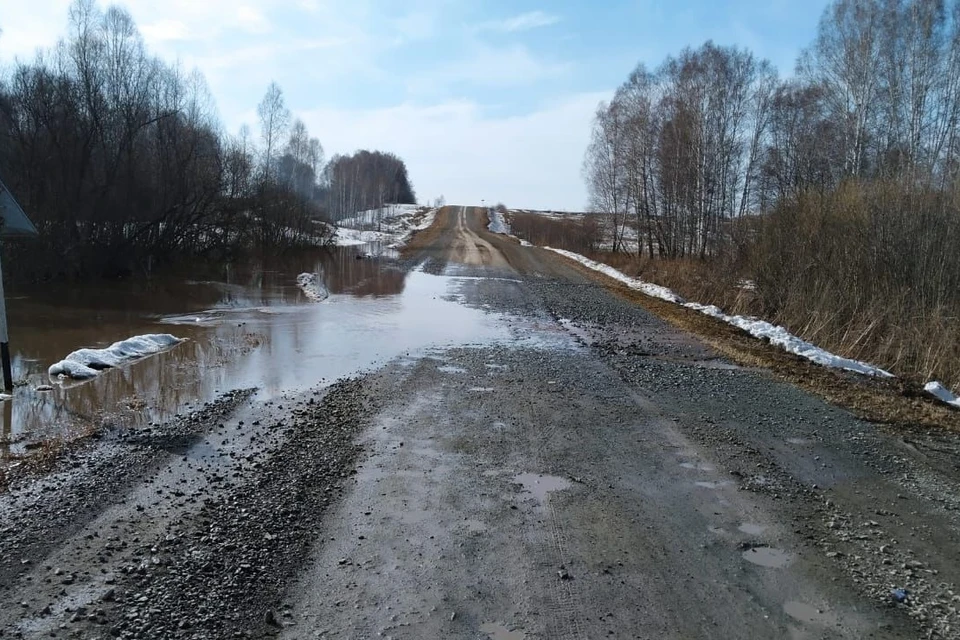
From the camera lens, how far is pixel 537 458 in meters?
6.16

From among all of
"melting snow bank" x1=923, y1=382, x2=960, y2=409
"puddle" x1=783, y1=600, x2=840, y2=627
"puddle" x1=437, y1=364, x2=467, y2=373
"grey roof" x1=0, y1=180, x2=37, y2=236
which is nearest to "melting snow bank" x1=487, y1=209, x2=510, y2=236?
"puddle" x1=437, y1=364, x2=467, y2=373

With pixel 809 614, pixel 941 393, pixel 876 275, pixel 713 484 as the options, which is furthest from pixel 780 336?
pixel 809 614

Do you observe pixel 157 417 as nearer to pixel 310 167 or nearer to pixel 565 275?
pixel 565 275

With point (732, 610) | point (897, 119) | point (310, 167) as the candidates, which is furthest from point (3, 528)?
point (310, 167)

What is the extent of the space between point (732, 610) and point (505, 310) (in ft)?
46.8

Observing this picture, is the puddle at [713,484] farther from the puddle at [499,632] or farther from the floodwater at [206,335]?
the floodwater at [206,335]

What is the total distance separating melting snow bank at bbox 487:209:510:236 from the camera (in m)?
77.9

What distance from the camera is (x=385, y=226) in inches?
3095

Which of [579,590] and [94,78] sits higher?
[94,78]

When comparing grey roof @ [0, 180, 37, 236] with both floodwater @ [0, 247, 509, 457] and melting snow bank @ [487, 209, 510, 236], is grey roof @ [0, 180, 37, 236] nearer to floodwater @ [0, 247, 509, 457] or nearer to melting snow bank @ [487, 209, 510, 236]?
floodwater @ [0, 247, 509, 457]

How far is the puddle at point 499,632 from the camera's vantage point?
133 inches

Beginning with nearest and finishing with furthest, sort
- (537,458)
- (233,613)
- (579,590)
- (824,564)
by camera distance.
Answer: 1. (233,613)
2. (579,590)
3. (824,564)
4. (537,458)

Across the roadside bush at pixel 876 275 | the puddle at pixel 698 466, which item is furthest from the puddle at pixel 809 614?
the roadside bush at pixel 876 275

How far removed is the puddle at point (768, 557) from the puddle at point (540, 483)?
5.09 ft
